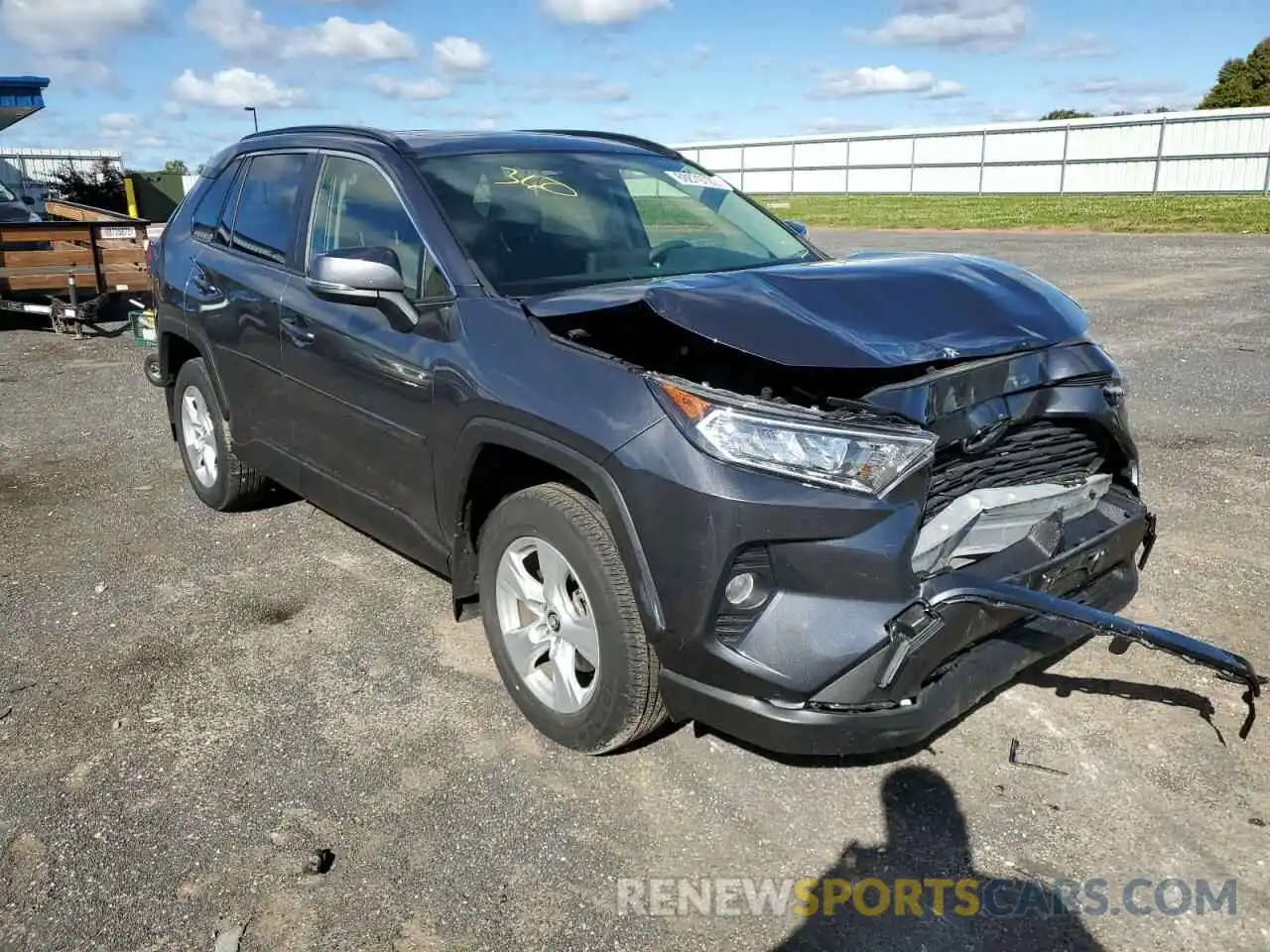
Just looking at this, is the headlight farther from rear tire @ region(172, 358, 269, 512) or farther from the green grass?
the green grass

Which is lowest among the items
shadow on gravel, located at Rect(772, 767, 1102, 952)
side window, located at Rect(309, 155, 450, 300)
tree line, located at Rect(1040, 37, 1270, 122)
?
shadow on gravel, located at Rect(772, 767, 1102, 952)

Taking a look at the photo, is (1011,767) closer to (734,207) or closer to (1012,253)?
(734,207)

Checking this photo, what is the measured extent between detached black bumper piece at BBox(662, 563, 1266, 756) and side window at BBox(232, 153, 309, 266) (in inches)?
111

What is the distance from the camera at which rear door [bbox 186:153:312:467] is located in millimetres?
4375

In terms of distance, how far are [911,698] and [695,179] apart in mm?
2766

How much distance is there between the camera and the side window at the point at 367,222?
11.7 ft

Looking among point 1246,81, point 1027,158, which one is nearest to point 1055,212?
point 1027,158

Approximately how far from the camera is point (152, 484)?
20.0 ft

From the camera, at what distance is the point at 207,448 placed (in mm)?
5441

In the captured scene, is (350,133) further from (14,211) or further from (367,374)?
(14,211)

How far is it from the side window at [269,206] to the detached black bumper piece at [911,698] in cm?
282

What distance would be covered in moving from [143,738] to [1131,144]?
35376 mm

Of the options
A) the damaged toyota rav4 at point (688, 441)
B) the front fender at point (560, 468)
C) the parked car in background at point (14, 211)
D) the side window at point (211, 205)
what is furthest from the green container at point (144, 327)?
the front fender at point (560, 468)

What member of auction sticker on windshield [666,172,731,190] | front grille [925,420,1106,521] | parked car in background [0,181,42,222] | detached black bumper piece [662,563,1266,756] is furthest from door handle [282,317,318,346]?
parked car in background [0,181,42,222]
